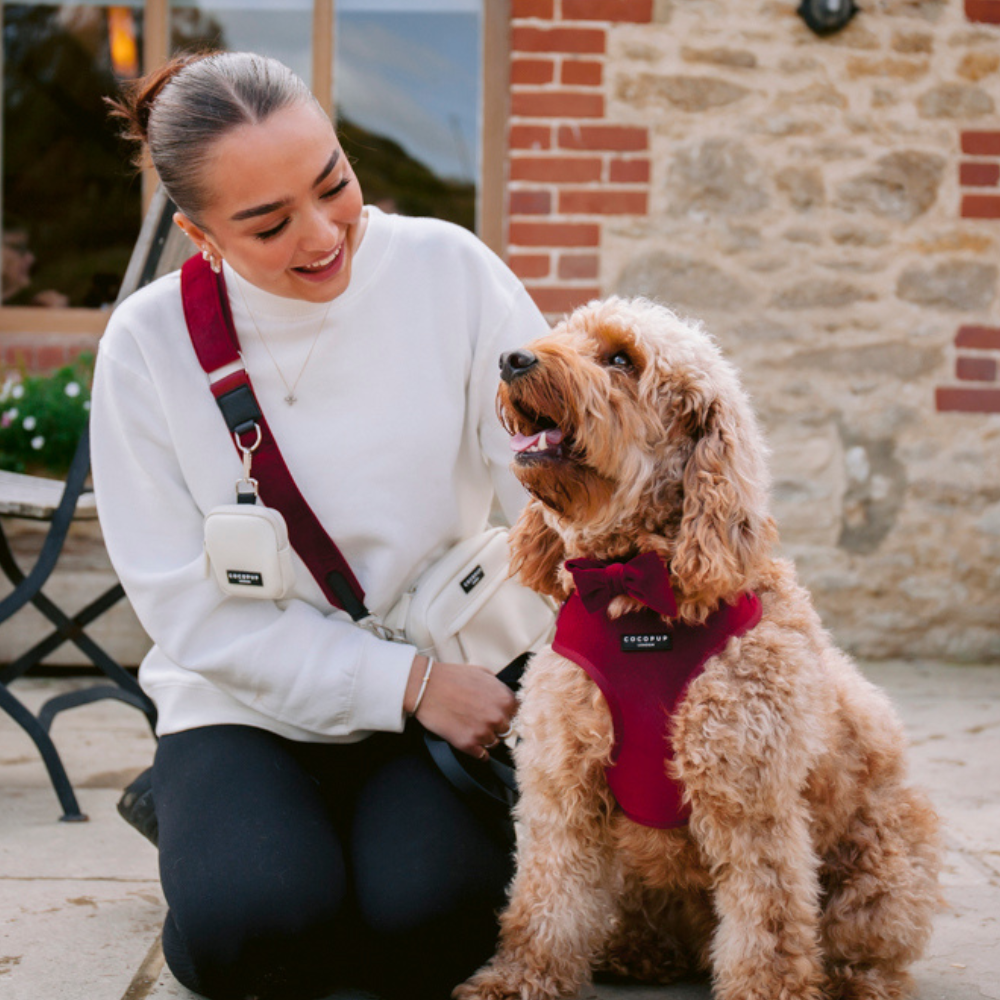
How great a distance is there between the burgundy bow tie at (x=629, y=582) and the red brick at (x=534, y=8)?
10.6ft

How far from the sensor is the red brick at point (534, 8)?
4648mm

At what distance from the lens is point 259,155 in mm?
2172

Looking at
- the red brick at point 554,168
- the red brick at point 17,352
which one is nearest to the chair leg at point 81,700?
the red brick at point 17,352

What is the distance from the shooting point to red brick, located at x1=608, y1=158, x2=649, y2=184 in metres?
4.74

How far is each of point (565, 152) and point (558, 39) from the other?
0.43 meters

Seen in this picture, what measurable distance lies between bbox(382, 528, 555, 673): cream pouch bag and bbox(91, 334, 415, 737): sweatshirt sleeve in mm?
116

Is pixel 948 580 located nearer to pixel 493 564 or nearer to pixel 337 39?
pixel 493 564

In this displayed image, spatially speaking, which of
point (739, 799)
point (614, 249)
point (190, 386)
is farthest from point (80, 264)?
point (739, 799)

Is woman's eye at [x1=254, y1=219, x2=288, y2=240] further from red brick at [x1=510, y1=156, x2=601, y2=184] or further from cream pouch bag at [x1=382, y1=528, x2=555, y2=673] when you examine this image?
red brick at [x1=510, y1=156, x2=601, y2=184]

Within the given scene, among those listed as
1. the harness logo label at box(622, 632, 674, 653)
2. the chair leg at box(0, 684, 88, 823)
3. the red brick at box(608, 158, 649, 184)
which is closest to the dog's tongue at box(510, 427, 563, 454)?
the harness logo label at box(622, 632, 674, 653)

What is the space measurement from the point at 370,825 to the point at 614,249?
10.0 ft

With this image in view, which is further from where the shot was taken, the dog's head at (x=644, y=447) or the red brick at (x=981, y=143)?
the red brick at (x=981, y=143)

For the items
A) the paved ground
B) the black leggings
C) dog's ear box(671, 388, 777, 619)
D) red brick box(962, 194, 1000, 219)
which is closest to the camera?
dog's ear box(671, 388, 777, 619)

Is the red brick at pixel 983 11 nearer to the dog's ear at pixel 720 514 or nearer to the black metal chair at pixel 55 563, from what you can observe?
the black metal chair at pixel 55 563
